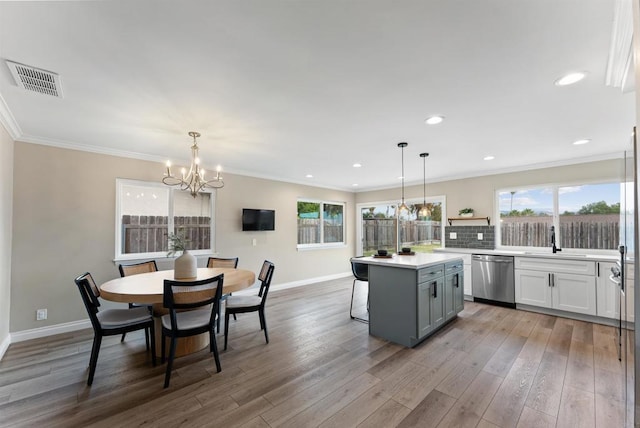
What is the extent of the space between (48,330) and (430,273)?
15.2ft

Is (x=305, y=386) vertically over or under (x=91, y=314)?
under

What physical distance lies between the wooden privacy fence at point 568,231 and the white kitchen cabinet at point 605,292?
68 cm

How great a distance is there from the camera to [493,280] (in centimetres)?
445

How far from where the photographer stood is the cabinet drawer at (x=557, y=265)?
12.2 feet

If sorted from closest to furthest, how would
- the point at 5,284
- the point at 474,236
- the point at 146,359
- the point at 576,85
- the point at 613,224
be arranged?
the point at 576,85 → the point at 146,359 → the point at 5,284 → the point at 613,224 → the point at 474,236

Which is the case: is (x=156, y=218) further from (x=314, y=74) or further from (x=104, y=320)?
(x=314, y=74)

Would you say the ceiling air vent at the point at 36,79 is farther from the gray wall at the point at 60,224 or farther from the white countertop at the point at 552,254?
the white countertop at the point at 552,254

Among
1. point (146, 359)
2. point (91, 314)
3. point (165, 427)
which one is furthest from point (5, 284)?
point (165, 427)

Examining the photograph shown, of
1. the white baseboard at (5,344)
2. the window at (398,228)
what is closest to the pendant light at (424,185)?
the window at (398,228)

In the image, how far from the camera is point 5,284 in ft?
9.53

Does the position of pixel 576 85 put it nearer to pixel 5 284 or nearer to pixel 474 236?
pixel 474 236

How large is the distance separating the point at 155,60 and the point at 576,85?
305 cm

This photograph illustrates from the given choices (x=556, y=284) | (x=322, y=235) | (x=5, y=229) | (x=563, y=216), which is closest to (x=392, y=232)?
(x=322, y=235)

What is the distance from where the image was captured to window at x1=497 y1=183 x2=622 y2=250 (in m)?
4.02
